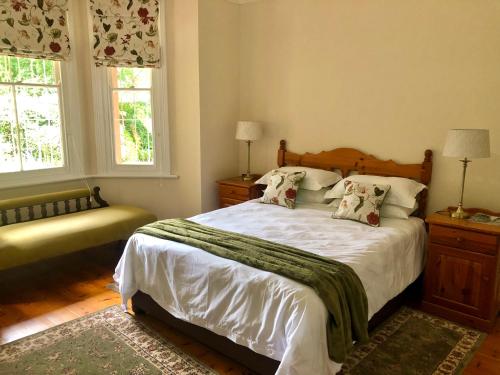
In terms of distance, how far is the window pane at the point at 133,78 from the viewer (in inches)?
166

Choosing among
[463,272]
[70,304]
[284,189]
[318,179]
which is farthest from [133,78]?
[463,272]

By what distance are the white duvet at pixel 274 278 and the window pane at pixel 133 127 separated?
1.50m

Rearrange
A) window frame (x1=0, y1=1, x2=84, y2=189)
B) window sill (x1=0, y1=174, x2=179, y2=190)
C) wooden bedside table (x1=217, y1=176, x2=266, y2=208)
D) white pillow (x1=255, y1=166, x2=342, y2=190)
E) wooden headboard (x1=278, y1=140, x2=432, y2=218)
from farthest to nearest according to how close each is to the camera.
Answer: wooden bedside table (x1=217, y1=176, x2=266, y2=208)
window frame (x1=0, y1=1, x2=84, y2=189)
window sill (x1=0, y1=174, x2=179, y2=190)
white pillow (x1=255, y1=166, x2=342, y2=190)
wooden headboard (x1=278, y1=140, x2=432, y2=218)

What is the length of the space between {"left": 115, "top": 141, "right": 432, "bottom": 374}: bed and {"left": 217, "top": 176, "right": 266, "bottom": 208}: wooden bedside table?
2.18 ft

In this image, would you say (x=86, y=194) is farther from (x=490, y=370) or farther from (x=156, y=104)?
(x=490, y=370)

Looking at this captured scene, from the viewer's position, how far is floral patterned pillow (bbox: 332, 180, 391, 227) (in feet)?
9.82

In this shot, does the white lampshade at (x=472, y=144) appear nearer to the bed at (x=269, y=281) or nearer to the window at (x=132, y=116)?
the bed at (x=269, y=281)

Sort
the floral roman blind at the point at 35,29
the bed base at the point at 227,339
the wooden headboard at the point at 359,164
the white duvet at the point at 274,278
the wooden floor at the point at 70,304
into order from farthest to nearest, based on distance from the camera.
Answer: the floral roman blind at the point at 35,29 → the wooden headboard at the point at 359,164 → the wooden floor at the point at 70,304 → the bed base at the point at 227,339 → the white duvet at the point at 274,278

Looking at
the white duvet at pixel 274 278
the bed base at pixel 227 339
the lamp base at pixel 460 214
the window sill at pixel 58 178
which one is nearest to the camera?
the white duvet at pixel 274 278

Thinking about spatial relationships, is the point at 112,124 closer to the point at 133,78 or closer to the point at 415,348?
the point at 133,78

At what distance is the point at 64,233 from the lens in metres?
3.34

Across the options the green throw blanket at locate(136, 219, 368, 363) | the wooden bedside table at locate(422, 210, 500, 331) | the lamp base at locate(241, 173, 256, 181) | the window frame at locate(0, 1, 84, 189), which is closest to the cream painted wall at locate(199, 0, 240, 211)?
the lamp base at locate(241, 173, 256, 181)

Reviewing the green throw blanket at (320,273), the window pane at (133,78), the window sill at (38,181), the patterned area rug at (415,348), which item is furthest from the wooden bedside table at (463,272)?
the window sill at (38,181)

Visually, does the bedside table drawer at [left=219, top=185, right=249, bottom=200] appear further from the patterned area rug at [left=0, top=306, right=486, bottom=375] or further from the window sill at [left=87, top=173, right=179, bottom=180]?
the patterned area rug at [left=0, top=306, right=486, bottom=375]
